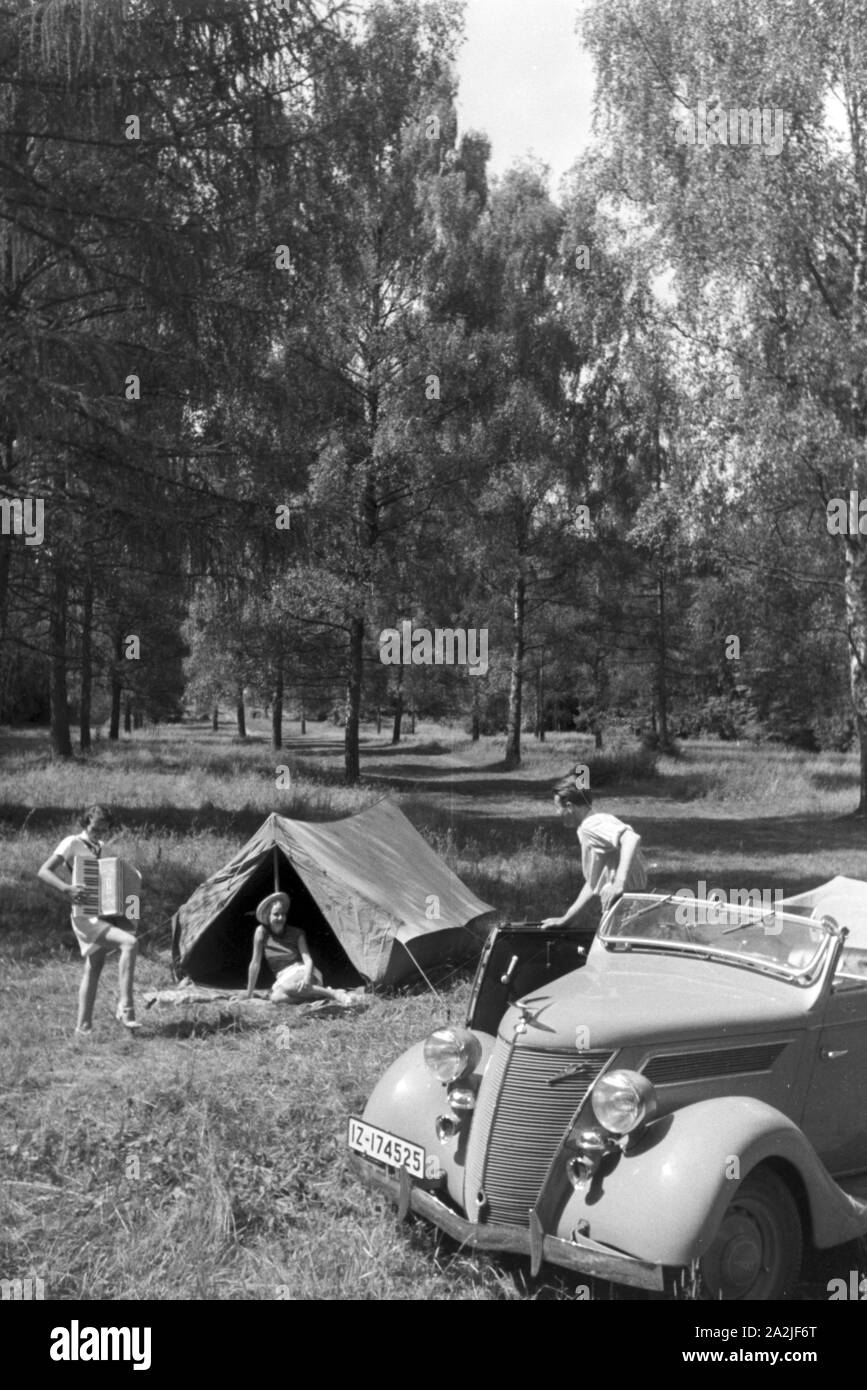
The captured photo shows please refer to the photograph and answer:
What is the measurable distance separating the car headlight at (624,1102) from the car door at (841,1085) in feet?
3.30

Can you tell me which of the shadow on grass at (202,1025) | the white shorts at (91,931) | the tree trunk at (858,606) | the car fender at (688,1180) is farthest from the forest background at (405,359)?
the car fender at (688,1180)

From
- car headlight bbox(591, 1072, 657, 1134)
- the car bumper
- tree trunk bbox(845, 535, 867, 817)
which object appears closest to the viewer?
the car bumper

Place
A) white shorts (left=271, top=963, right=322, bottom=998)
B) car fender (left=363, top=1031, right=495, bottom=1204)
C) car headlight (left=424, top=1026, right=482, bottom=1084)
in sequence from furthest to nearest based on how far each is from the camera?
white shorts (left=271, top=963, right=322, bottom=998)
car headlight (left=424, top=1026, right=482, bottom=1084)
car fender (left=363, top=1031, right=495, bottom=1204)

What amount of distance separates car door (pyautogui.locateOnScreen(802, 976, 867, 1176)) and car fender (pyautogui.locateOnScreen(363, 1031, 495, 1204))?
1.32m

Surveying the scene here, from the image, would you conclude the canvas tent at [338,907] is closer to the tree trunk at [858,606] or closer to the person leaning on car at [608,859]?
the person leaning on car at [608,859]

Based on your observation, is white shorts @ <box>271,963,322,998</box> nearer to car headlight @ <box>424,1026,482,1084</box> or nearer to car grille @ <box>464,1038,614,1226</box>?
car headlight @ <box>424,1026,482,1084</box>

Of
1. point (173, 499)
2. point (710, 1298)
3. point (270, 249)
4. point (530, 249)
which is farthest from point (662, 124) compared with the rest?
point (710, 1298)

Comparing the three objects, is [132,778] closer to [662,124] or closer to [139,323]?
[139,323]

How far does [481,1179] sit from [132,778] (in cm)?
1977

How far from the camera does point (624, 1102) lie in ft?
13.8

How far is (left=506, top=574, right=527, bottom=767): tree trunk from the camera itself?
34.3m

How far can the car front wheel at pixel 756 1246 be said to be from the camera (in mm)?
4109

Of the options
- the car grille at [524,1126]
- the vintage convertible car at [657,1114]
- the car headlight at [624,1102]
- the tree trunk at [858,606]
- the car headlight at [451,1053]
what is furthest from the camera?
the tree trunk at [858,606]

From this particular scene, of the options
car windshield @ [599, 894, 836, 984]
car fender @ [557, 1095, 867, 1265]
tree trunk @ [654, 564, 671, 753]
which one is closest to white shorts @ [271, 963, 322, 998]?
car windshield @ [599, 894, 836, 984]
